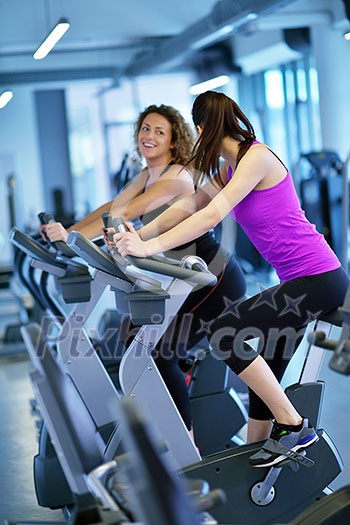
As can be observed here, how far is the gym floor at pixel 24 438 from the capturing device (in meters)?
3.06

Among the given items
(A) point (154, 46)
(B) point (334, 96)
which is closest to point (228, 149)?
(B) point (334, 96)

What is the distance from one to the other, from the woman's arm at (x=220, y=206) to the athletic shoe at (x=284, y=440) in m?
0.70

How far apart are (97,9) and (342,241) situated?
13.8 feet

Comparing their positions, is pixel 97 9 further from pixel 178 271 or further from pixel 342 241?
pixel 178 271

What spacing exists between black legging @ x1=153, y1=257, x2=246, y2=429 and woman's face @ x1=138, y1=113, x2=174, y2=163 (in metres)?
0.57

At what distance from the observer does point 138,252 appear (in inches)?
92.0

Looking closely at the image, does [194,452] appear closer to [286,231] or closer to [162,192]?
[286,231]

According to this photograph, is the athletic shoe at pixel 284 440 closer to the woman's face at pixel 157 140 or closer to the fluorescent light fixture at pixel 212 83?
the woman's face at pixel 157 140

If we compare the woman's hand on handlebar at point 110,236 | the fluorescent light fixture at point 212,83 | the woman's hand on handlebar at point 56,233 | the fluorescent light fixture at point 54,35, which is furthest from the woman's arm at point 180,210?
the fluorescent light fixture at point 212,83

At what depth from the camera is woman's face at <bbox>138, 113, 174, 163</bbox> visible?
327cm

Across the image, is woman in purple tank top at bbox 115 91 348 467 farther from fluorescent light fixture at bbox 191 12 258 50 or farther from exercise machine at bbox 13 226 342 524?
fluorescent light fixture at bbox 191 12 258 50

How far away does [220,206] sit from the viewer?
2408mm

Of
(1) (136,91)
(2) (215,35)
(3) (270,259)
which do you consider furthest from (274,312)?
(1) (136,91)

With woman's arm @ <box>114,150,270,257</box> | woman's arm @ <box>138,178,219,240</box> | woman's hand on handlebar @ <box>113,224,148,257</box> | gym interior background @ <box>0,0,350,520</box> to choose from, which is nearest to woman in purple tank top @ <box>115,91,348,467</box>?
woman's arm @ <box>114,150,270,257</box>
